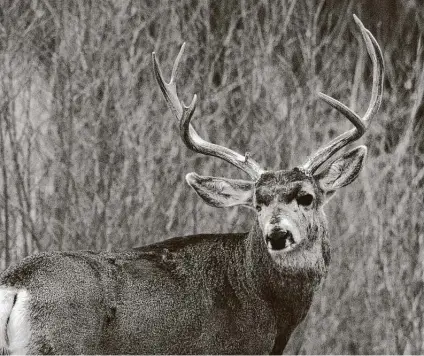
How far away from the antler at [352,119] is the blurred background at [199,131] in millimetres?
2320

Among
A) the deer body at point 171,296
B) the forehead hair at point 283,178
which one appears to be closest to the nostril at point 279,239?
the deer body at point 171,296

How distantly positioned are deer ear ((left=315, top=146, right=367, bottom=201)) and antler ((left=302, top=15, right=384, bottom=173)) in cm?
7

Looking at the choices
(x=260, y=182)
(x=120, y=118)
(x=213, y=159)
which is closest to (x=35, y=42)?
(x=120, y=118)

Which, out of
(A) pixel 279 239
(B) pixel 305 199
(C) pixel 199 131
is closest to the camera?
(A) pixel 279 239

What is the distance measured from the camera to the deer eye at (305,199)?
6.94m

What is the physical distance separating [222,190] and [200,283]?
711 mm

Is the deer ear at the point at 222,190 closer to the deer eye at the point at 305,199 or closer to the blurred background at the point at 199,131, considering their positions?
the deer eye at the point at 305,199

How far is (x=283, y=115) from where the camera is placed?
34.4 ft

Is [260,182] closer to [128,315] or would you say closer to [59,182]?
[128,315]

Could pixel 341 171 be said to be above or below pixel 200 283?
above

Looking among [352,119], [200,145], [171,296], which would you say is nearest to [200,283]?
[171,296]

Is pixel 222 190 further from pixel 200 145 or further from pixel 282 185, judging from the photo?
pixel 282 185

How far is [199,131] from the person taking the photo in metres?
10.6

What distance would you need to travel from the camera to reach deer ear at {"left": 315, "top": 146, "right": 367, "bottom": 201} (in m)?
7.25
